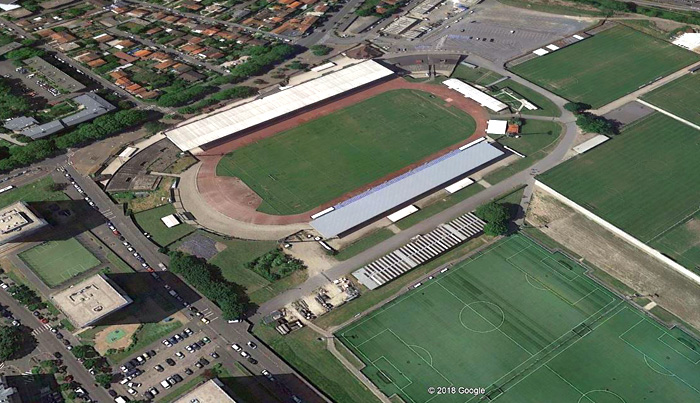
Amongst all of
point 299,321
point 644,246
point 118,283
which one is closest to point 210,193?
point 118,283

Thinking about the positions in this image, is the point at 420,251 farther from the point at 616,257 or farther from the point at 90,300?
the point at 90,300

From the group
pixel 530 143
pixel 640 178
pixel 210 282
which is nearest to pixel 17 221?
pixel 210 282

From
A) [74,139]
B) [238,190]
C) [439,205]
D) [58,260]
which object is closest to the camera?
[58,260]

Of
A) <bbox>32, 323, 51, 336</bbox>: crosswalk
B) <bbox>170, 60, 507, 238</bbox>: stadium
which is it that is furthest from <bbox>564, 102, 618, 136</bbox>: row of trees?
<bbox>32, 323, 51, 336</bbox>: crosswalk

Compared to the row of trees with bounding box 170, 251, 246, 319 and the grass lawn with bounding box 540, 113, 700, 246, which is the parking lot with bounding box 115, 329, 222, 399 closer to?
the row of trees with bounding box 170, 251, 246, 319

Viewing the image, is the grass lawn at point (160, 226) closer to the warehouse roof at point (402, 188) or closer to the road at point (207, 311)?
the road at point (207, 311)

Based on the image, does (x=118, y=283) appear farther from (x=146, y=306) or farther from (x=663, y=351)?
(x=663, y=351)
